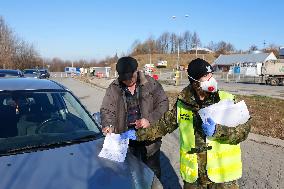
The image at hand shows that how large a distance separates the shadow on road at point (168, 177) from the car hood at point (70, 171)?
1859 mm

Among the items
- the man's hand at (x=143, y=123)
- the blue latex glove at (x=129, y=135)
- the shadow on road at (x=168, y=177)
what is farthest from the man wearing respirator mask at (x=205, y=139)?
the shadow on road at (x=168, y=177)

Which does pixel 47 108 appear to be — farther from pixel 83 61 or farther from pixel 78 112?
pixel 83 61

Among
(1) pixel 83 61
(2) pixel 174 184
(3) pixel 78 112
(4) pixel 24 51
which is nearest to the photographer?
(3) pixel 78 112

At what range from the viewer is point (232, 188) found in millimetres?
3090

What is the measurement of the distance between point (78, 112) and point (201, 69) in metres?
1.93

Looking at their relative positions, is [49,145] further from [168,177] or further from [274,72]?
[274,72]

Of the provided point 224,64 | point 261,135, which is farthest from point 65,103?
point 224,64

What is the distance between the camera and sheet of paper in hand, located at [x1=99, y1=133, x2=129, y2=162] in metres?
3.37

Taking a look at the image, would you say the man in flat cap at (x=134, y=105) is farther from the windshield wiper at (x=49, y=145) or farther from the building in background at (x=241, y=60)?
the building in background at (x=241, y=60)

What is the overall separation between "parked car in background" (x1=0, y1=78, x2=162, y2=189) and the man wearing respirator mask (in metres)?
0.38

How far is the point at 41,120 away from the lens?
14.0 ft

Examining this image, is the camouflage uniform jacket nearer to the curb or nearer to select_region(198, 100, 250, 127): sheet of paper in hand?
select_region(198, 100, 250, 127): sheet of paper in hand

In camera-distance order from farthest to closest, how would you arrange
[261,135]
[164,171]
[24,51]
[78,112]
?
[24,51], [261,135], [164,171], [78,112]

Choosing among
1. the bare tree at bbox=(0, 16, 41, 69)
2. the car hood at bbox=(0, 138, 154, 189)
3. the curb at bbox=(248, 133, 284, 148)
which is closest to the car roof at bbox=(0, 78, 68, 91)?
the car hood at bbox=(0, 138, 154, 189)
